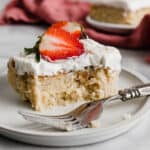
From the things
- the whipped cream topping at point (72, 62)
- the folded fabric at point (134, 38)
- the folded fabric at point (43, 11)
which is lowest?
the folded fabric at point (43, 11)

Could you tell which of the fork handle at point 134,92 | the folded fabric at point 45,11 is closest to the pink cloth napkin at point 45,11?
the folded fabric at point 45,11

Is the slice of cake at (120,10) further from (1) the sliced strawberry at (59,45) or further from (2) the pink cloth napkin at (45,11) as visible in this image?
(1) the sliced strawberry at (59,45)

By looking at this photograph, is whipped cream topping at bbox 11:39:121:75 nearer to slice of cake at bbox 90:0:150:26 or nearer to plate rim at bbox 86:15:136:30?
plate rim at bbox 86:15:136:30

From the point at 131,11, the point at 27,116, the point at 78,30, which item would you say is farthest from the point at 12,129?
the point at 131,11

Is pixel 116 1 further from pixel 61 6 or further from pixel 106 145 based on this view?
pixel 106 145

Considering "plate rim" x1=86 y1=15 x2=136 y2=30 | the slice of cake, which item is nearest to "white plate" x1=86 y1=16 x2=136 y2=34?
"plate rim" x1=86 y1=15 x2=136 y2=30

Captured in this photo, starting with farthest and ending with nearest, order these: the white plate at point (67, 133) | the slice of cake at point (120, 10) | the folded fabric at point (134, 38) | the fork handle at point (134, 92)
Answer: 1. the slice of cake at point (120, 10)
2. the folded fabric at point (134, 38)
3. the fork handle at point (134, 92)
4. the white plate at point (67, 133)

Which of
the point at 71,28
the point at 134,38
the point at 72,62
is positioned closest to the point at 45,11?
the point at 134,38

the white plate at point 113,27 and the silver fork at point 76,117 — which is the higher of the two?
the silver fork at point 76,117
